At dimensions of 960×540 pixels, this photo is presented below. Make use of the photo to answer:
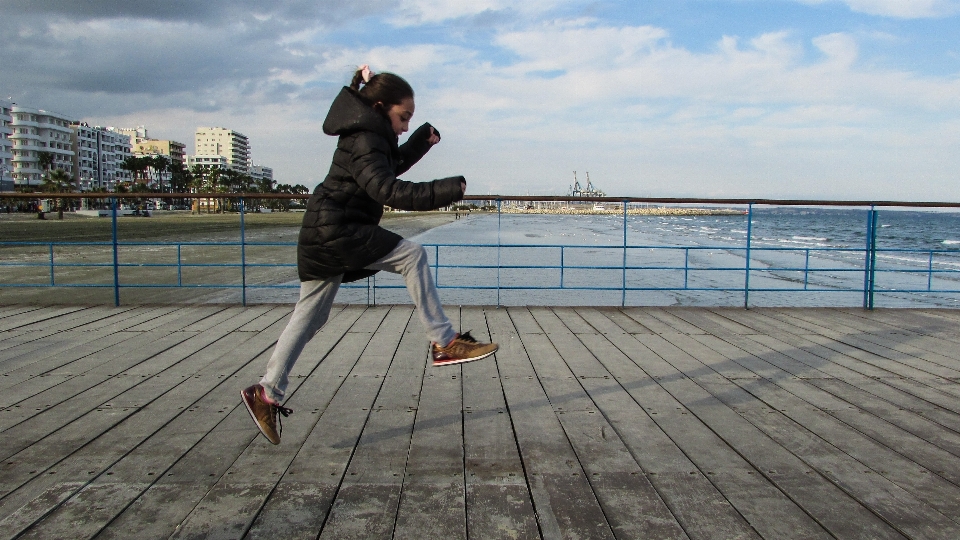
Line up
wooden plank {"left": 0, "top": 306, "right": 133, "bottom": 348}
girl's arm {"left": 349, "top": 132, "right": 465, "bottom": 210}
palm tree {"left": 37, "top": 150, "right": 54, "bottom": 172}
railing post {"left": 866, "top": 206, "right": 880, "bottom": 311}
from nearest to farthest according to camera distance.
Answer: girl's arm {"left": 349, "top": 132, "right": 465, "bottom": 210} < wooden plank {"left": 0, "top": 306, "right": 133, "bottom": 348} < railing post {"left": 866, "top": 206, "right": 880, "bottom": 311} < palm tree {"left": 37, "top": 150, "right": 54, "bottom": 172}

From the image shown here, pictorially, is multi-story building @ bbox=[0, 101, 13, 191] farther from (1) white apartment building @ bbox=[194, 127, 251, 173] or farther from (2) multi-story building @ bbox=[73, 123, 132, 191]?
(1) white apartment building @ bbox=[194, 127, 251, 173]

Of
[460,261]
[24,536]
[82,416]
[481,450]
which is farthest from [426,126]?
[460,261]

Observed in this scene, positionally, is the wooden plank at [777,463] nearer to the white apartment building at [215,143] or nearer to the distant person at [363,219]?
the distant person at [363,219]

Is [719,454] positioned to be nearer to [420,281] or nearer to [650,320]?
[420,281]

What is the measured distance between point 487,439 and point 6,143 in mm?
103405

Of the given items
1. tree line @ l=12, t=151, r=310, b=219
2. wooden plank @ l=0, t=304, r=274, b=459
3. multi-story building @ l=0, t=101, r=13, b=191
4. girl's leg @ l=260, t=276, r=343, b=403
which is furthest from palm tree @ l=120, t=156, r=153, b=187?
girl's leg @ l=260, t=276, r=343, b=403

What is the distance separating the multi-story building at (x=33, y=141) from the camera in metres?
85.6

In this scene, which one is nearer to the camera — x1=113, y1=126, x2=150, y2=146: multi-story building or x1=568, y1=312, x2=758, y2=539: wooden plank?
x1=568, y1=312, x2=758, y2=539: wooden plank

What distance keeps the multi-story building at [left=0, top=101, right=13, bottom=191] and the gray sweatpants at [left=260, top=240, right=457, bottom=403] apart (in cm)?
9812

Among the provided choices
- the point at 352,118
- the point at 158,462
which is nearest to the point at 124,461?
the point at 158,462

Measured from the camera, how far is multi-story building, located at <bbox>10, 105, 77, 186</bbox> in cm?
8556

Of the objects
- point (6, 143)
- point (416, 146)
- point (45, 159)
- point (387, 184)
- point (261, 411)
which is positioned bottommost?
point (261, 411)

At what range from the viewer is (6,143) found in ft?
275

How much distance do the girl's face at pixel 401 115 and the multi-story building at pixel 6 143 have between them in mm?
98390
